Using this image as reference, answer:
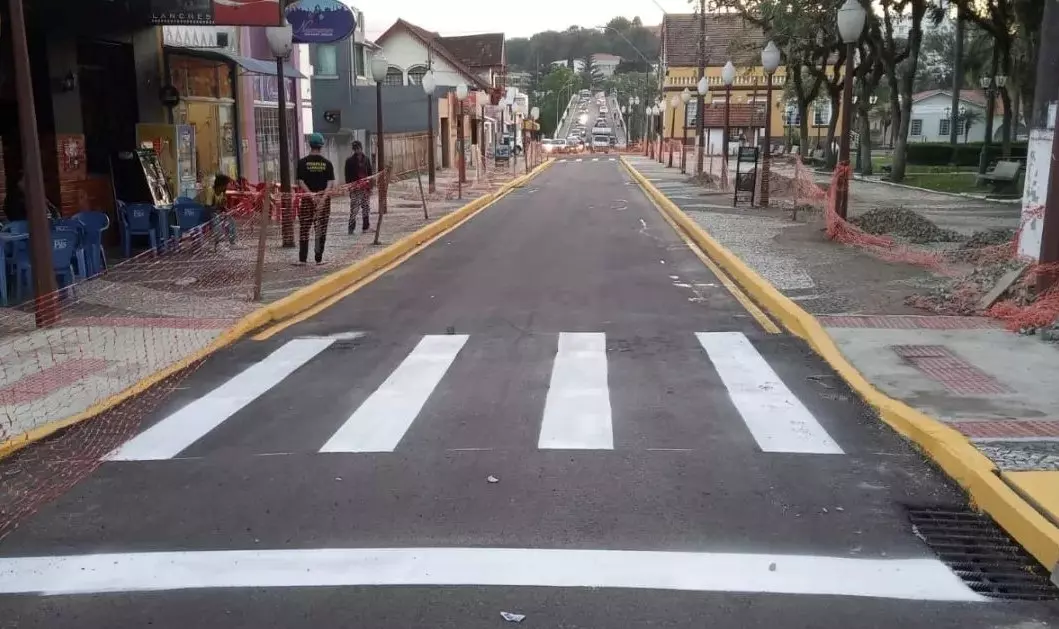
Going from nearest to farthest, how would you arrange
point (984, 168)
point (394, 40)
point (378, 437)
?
point (378, 437), point (984, 168), point (394, 40)

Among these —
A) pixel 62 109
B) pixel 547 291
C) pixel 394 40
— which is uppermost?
pixel 394 40

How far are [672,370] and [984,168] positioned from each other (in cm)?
2985

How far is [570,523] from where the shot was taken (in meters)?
5.05

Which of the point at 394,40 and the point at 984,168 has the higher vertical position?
the point at 394,40

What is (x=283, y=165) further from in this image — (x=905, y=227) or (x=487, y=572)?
(x=487, y=572)

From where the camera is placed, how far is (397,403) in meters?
7.30

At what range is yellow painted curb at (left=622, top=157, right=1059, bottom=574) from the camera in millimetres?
4730

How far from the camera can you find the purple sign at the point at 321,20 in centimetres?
1605

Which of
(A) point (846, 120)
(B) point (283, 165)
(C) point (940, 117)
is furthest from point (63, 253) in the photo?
(C) point (940, 117)

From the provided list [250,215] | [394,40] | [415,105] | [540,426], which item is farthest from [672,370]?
[394,40]

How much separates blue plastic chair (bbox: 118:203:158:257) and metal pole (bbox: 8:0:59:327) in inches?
189

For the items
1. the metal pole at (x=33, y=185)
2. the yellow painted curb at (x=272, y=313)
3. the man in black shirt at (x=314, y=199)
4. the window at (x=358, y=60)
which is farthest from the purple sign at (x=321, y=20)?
the window at (x=358, y=60)

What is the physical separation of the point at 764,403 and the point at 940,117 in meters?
87.4

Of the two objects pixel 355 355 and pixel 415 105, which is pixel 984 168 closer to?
pixel 415 105
